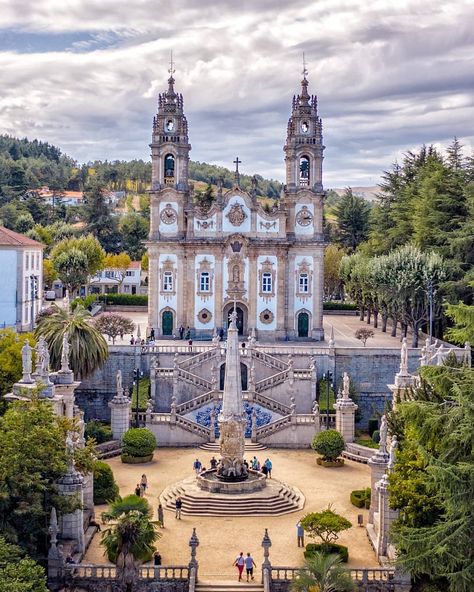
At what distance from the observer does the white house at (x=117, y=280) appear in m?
90.8

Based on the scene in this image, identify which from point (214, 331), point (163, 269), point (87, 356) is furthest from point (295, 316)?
point (87, 356)

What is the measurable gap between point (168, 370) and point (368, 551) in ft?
73.8

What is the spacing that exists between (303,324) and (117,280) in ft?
119

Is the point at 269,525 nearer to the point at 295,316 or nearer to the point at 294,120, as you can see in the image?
the point at 295,316

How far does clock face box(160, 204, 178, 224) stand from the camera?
192 ft

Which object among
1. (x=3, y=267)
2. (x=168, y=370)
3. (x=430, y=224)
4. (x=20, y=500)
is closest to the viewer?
(x=20, y=500)

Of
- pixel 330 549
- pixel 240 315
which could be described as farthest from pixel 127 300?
pixel 330 549

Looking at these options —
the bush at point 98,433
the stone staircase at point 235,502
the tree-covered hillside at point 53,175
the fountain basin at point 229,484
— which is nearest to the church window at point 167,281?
the bush at point 98,433

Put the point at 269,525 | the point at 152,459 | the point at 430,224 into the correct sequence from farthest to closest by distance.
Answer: the point at 430,224, the point at 152,459, the point at 269,525

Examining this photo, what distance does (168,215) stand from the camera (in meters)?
58.8

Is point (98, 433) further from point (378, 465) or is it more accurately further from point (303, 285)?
point (303, 285)

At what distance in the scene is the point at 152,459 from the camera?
39.6 meters

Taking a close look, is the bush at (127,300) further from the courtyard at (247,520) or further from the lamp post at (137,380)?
the courtyard at (247,520)

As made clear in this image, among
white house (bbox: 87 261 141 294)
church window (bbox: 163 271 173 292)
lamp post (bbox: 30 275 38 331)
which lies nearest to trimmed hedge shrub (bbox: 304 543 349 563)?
church window (bbox: 163 271 173 292)
